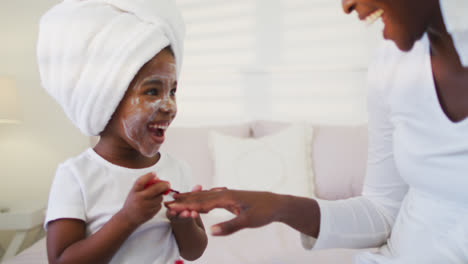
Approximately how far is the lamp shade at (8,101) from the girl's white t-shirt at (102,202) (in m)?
1.11

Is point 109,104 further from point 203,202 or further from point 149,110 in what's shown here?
point 203,202

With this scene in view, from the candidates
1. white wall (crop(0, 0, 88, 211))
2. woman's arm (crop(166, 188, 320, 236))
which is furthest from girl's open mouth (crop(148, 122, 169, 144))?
white wall (crop(0, 0, 88, 211))

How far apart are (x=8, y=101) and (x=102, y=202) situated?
1.20m

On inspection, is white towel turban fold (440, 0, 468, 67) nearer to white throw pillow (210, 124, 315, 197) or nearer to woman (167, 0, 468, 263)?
woman (167, 0, 468, 263)

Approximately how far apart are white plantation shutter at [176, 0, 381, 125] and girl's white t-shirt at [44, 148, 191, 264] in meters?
1.24

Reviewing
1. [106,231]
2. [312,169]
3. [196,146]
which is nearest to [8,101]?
[196,146]

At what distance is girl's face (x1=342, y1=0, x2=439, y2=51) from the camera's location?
39 cm

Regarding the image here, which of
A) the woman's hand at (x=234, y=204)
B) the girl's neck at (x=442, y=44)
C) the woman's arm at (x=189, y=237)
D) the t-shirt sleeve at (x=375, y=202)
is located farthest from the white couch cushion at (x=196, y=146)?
the girl's neck at (x=442, y=44)

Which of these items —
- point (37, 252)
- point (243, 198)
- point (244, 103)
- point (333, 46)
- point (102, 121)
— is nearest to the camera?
point (243, 198)

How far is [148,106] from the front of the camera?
0.52 meters

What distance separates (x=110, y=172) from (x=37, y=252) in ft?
2.42

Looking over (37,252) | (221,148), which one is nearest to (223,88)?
(221,148)

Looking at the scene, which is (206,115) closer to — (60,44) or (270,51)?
(270,51)

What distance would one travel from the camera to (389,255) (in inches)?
22.3
